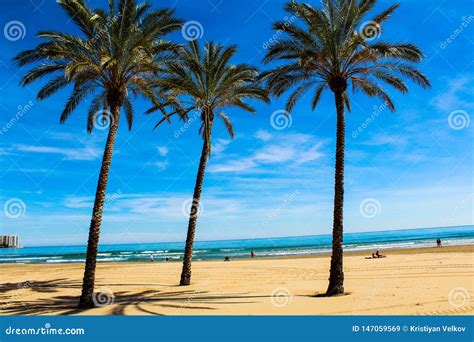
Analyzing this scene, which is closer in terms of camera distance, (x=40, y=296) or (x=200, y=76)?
(x=40, y=296)

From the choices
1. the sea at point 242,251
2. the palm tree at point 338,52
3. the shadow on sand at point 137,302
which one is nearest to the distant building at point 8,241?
the sea at point 242,251

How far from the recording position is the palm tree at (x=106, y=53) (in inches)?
516

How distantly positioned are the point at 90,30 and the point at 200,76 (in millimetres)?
6233

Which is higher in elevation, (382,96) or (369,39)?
(369,39)

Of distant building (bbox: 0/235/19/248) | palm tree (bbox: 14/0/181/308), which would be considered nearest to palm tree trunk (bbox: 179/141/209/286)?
palm tree (bbox: 14/0/181/308)

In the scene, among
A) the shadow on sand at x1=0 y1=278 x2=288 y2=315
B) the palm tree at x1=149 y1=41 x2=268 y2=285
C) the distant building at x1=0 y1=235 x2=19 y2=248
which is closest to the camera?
the shadow on sand at x1=0 y1=278 x2=288 y2=315

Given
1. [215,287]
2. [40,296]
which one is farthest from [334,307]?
[40,296]

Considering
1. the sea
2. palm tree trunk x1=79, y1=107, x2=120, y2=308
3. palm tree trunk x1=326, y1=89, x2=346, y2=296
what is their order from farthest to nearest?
the sea → palm tree trunk x1=326, y1=89, x2=346, y2=296 → palm tree trunk x1=79, y1=107, x2=120, y2=308

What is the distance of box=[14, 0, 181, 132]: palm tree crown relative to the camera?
44.1ft

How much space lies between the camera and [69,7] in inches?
529

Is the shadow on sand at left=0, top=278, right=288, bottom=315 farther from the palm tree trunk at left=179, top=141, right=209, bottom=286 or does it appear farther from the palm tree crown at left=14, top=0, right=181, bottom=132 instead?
the palm tree crown at left=14, top=0, right=181, bottom=132

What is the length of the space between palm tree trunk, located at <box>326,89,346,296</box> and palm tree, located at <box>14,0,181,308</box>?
7.26 metres

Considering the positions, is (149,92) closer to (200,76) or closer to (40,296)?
(200,76)

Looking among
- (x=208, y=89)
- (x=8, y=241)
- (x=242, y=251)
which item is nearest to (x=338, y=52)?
(x=208, y=89)
